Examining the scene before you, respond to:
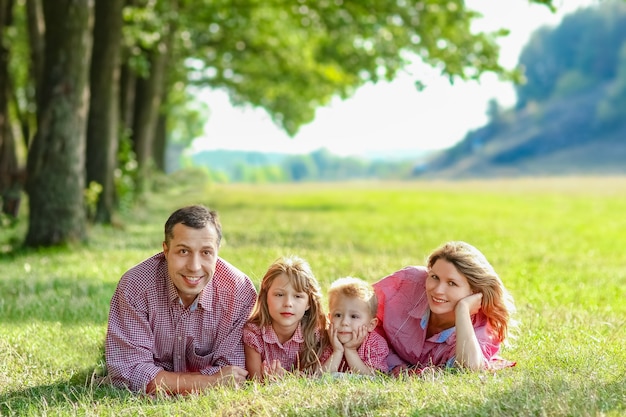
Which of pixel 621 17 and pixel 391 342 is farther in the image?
pixel 621 17

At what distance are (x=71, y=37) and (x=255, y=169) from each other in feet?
432

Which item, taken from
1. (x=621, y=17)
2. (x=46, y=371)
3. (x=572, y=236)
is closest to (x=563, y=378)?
(x=46, y=371)

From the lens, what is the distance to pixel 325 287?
969cm

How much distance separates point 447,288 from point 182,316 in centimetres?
187

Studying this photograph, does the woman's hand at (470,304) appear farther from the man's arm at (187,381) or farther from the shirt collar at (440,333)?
the man's arm at (187,381)

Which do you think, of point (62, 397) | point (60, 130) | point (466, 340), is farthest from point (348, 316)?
point (60, 130)

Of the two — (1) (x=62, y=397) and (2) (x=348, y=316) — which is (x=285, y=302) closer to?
(2) (x=348, y=316)

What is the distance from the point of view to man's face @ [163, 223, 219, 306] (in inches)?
248

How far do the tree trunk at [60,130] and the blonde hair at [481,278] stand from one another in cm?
887

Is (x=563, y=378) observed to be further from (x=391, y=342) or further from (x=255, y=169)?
(x=255, y=169)

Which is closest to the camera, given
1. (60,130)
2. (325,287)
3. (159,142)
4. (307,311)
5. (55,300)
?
(307,311)

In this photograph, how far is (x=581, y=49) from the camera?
162m

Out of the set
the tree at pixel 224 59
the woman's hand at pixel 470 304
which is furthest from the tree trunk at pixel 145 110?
the woman's hand at pixel 470 304

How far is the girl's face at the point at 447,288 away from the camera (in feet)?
22.0
